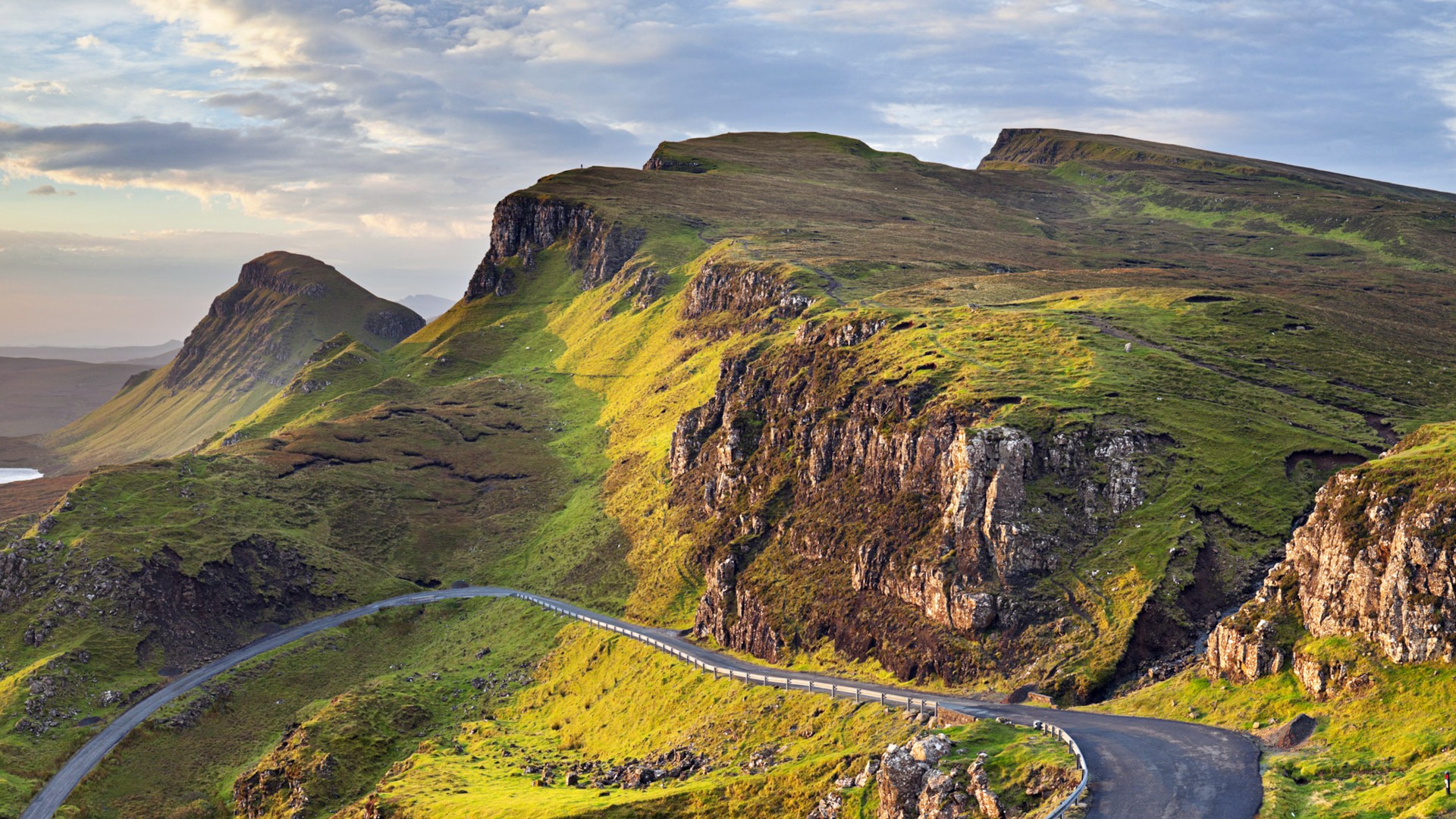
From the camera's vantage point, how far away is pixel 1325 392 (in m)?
125

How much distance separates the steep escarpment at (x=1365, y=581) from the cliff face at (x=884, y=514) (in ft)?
75.5

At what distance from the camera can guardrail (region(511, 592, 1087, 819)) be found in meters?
62.4

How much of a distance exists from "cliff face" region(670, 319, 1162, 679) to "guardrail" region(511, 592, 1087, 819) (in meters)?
7.28

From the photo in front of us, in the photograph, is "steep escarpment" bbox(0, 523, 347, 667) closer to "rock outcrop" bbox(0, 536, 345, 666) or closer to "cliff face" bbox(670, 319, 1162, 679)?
"rock outcrop" bbox(0, 536, 345, 666)

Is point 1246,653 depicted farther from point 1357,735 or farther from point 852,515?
point 852,515

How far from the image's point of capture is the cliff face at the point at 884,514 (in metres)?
100

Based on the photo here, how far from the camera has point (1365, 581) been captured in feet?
229

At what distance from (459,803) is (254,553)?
8974 centimetres

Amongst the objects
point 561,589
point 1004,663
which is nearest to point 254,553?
point 561,589

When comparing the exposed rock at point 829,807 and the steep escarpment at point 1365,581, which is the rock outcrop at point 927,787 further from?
the steep escarpment at point 1365,581

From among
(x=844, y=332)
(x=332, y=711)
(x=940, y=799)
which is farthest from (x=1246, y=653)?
(x=332, y=711)

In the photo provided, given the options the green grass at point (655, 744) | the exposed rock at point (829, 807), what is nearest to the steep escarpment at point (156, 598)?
the green grass at point (655, 744)

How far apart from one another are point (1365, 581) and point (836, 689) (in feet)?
136

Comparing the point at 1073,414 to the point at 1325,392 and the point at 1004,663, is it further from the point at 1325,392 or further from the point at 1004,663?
the point at 1325,392
